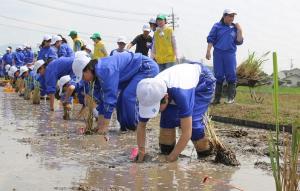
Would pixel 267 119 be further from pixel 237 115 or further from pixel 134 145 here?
pixel 134 145

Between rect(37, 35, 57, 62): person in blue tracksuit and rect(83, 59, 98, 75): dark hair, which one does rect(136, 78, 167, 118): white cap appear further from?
rect(37, 35, 57, 62): person in blue tracksuit

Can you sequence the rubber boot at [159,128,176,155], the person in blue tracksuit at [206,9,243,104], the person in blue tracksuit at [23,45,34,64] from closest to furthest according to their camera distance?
the rubber boot at [159,128,176,155] → the person in blue tracksuit at [206,9,243,104] → the person in blue tracksuit at [23,45,34,64]

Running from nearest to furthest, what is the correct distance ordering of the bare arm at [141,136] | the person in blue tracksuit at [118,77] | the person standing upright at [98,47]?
the bare arm at [141,136], the person in blue tracksuit at [118,77], the person standing upright at [98,47]

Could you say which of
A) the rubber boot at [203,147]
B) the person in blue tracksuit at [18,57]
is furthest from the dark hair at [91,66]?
the person in blue tracksuit at [18,57]

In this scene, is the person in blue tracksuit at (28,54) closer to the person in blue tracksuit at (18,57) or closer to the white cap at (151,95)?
the person in blue tracksuit at (18,57)

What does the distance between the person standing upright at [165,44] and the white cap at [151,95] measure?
650 cm

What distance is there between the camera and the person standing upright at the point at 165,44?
11.4 metres

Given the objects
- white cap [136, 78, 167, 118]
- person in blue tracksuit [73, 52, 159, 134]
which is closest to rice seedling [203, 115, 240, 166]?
white cap [136, 78, 167, 118]

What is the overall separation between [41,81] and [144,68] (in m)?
5.65

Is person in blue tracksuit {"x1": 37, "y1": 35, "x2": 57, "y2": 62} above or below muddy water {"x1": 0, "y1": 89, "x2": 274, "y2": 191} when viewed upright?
above

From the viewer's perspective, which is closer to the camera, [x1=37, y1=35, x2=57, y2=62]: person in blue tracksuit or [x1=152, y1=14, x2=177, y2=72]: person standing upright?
[x1=152, y1=14, x2=177, y2=72]: person standing upright

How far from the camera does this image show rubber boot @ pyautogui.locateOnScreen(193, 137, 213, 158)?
571 cm

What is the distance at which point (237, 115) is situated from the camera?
10.1 m

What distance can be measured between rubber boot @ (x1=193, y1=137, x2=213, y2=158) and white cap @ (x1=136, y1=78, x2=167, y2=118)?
3.31 ft
